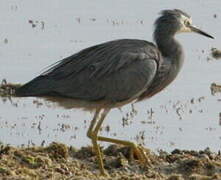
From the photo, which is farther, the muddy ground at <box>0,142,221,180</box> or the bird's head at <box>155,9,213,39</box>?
the bird's head at <box>155,9,213,39</box>

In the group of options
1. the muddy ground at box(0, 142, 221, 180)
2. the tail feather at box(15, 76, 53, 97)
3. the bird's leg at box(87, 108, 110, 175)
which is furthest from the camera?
the tail feather at box(15, 76, 53, 97)

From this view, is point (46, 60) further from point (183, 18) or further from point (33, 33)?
point (183, 18)

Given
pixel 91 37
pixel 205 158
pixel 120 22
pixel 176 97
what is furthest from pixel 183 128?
pixel 120 22

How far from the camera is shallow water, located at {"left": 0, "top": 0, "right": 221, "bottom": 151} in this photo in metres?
14.7

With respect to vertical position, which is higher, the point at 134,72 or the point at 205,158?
the point at 134,72

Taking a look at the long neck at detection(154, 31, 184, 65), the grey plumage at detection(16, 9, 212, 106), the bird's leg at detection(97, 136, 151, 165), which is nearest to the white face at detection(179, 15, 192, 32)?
the long neck at detection(154, 31, 184, 65)

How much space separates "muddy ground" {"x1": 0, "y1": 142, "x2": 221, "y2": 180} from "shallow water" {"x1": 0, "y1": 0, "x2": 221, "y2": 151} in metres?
1.33

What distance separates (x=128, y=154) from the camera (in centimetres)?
1266

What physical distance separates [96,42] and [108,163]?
24.0ft

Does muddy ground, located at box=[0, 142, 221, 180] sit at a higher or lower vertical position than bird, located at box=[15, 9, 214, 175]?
lower

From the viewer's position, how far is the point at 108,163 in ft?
40.8

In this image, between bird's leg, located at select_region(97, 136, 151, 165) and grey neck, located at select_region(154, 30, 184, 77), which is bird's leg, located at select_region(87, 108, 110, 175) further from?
grey neck, located at select_region(154, 30, 184, 77)

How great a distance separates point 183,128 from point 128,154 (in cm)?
265

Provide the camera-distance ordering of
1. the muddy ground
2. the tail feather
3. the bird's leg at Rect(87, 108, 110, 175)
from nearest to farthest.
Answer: the muddy ground → the bird's leg at Rect(87, 108, 110, 175) → the tail feather
